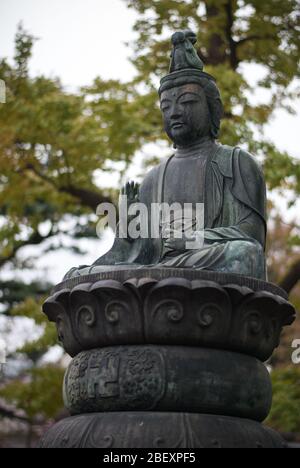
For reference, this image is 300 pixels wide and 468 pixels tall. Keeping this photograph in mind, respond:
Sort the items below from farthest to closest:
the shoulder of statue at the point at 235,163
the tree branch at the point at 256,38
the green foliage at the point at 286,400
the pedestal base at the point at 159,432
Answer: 1. the tree branch at the point at 256,38
2. the green foliage at the point at 286,400
3. the shoulder of statue at the point at 235,163
4. the pedestal base at the point at 159,432

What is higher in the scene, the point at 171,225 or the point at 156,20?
the point at 156,20

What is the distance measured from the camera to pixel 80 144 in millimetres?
12641

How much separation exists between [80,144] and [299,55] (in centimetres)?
374

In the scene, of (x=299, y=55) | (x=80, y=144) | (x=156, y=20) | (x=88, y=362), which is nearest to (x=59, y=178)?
(x=80, y=144)

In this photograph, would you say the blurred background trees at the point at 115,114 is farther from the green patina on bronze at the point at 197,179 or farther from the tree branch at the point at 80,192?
the green patina on bronze at the point at 197,179

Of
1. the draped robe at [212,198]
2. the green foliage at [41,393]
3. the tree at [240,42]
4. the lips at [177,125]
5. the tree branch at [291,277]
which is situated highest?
the tree at [240,42]

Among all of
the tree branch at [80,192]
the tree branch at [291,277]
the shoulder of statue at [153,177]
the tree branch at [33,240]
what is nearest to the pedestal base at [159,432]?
the shoulder of statue at [153,177]

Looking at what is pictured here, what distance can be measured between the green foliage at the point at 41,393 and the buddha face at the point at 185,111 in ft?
26.1

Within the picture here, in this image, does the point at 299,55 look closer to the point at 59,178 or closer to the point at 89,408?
the point at 59,178

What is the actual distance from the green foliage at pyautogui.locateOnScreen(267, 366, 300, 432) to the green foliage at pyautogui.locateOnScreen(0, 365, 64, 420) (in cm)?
365

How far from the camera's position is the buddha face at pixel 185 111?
6.71m

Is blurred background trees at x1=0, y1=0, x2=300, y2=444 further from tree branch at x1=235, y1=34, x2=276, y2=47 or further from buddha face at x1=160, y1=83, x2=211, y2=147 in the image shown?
buddha face at x1=160, y1=83, x2=211, y2=147

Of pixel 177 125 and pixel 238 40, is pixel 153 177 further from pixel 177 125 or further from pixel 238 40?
pixel 238 40

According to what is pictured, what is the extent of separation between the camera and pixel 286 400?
38.2 feet
